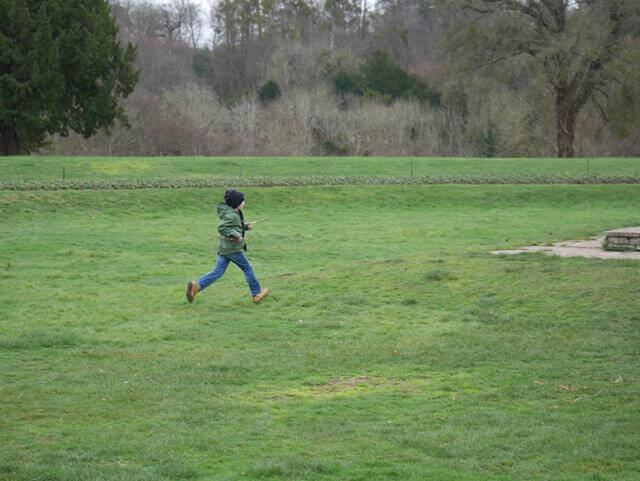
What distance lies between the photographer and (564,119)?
4844cm

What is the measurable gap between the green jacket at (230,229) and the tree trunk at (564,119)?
1451 inches

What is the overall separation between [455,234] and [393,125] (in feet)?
124

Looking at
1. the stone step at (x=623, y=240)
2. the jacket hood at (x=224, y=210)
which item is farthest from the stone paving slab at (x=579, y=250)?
the jacket hood at (x=224, y=210)

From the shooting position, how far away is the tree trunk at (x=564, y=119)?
156 feet

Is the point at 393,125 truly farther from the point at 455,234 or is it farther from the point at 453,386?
the point at 453,386

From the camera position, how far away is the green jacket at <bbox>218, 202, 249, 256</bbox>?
13.1m

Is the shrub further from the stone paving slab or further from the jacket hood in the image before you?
the jacket hood

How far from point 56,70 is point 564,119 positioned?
1009 inches

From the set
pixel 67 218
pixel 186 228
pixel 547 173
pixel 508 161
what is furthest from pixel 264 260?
A: pixel 508 161

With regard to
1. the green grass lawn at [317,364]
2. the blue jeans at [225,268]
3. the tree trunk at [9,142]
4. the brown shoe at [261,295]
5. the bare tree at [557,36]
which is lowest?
the green grass lawn at [317,364]

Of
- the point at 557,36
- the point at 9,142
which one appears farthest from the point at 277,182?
the point at 557,36

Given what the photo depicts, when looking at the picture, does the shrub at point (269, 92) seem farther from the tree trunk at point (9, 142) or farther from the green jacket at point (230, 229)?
the green jacket at point (230, 229)

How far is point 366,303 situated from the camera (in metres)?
13.3

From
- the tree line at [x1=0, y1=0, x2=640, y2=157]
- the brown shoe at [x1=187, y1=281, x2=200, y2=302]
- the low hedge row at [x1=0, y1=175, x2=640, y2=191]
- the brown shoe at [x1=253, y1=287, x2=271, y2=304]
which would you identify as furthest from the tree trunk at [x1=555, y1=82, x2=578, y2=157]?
the brown shoe at [x1=187, y1=281, x2=200, y2=302]
